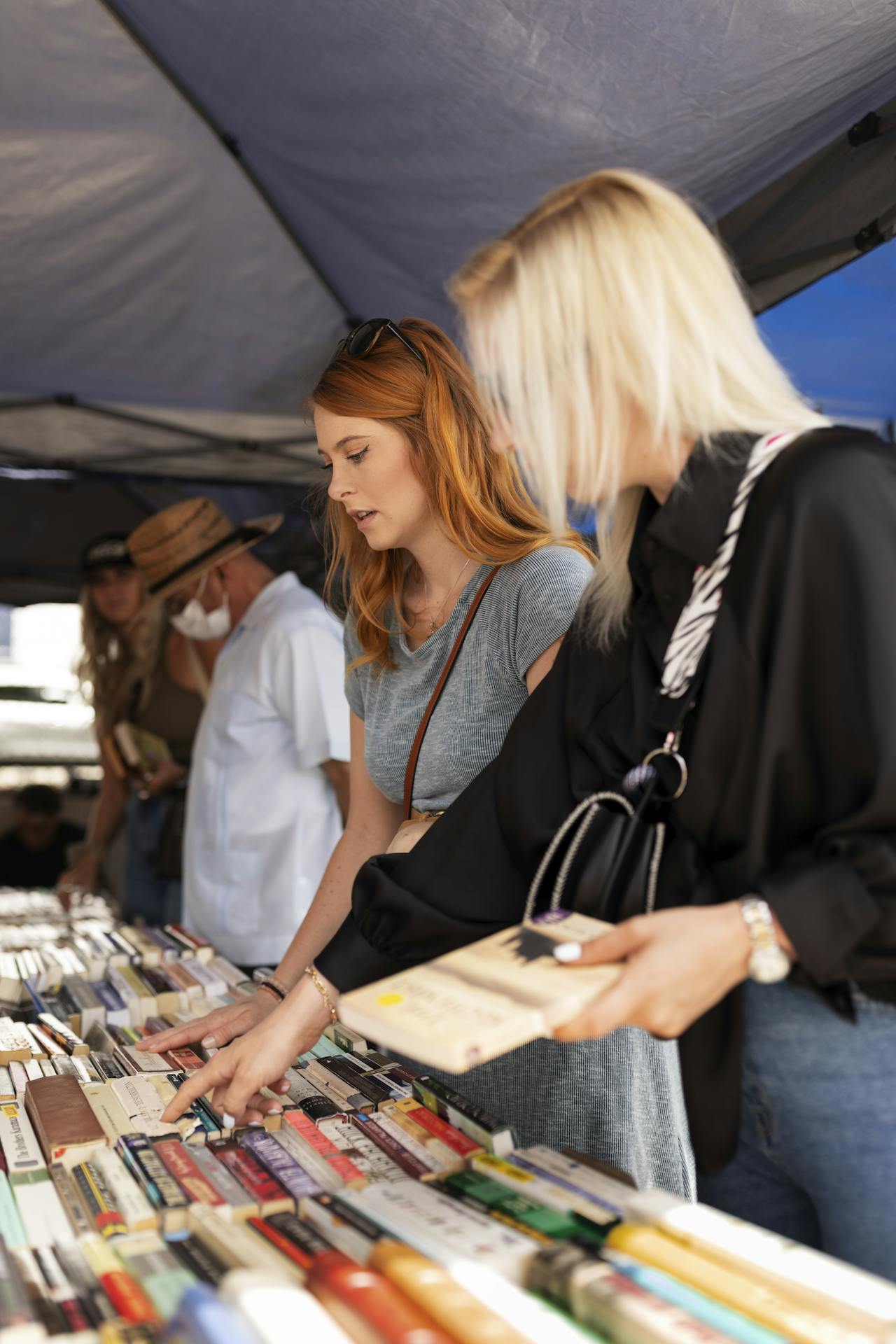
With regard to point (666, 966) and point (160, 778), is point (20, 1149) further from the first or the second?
point (160, 778)

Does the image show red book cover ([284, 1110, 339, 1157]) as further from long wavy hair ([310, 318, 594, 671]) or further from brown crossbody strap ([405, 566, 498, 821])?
long wavy hair ([310, 318, 594, 671])

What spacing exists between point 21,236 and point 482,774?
2618 millimetres

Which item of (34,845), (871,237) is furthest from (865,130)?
(34,845)

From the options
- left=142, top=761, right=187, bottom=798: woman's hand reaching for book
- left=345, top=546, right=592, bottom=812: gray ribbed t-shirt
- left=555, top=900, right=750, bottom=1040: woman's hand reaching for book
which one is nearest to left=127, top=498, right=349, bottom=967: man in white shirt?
left=142, top=761, right=187, bottom=798: woman's hand reaching for book

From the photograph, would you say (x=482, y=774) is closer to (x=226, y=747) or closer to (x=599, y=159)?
(x=599, y=159)

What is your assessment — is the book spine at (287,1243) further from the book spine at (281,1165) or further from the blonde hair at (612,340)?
the blonde hair at (612,340)

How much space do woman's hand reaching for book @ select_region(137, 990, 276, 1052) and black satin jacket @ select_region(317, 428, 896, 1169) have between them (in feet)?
2.74

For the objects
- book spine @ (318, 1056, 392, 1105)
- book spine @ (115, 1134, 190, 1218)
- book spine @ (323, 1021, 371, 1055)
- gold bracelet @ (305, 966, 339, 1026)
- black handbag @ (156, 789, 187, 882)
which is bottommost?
black handbag @ (156, 789, 187, 882)

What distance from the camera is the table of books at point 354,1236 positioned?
33.6 inches

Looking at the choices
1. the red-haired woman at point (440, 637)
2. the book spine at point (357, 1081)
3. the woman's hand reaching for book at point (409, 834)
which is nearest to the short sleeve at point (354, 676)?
the red-haired woman at point (440, 637)

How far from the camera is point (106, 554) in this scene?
4496 mm

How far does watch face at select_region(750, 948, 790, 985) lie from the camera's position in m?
0.99

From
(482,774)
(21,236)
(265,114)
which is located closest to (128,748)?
(21,236)

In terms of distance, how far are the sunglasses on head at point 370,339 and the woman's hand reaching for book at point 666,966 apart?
46.7 inches
